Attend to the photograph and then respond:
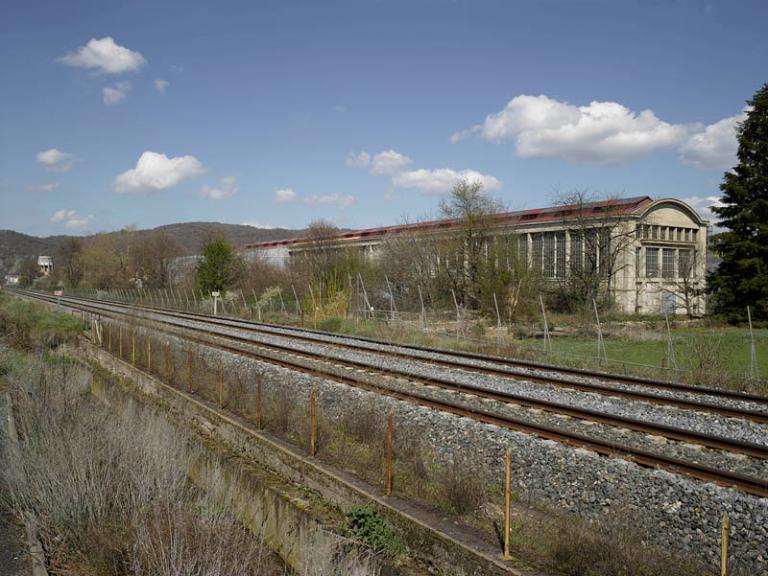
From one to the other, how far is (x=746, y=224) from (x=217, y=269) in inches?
1657

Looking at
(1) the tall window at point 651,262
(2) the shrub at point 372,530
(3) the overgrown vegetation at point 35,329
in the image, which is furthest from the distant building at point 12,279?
(2) the shrub at point 372,530

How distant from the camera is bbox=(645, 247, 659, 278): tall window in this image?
51341mm

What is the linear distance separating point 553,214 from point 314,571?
159 ft

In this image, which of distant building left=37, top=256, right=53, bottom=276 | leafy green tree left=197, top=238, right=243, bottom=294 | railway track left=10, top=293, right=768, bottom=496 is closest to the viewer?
Answer: railway track left=10, top=293, right=768, bottom=496

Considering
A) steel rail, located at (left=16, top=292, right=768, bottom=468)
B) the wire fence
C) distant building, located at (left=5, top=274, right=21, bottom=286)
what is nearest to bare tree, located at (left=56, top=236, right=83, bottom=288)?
distant building, located at (left=5, top=274, right=21, bottom=286)

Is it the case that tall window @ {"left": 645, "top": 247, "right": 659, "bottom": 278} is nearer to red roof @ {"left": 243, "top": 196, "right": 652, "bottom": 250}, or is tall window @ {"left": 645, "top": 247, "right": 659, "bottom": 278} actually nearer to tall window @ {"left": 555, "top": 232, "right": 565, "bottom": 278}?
red roof @ {"left": 243, "top": 196, "right": 652, "bottom": 250}

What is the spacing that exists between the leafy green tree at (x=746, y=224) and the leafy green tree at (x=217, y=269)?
1535 inches

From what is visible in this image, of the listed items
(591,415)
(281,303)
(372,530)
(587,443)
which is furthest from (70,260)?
(372,530)

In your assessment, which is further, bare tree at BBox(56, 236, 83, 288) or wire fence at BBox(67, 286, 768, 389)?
bare tree at BBox(56, 236, 83, 288)

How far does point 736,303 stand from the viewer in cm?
4316

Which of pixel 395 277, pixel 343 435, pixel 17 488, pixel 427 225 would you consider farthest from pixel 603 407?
pixel 427 225

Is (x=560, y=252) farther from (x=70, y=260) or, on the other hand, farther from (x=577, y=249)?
(x=70, y=260)

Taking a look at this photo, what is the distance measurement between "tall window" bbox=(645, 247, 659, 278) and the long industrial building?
0.08 meters

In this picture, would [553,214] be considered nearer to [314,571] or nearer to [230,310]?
[230,310]
